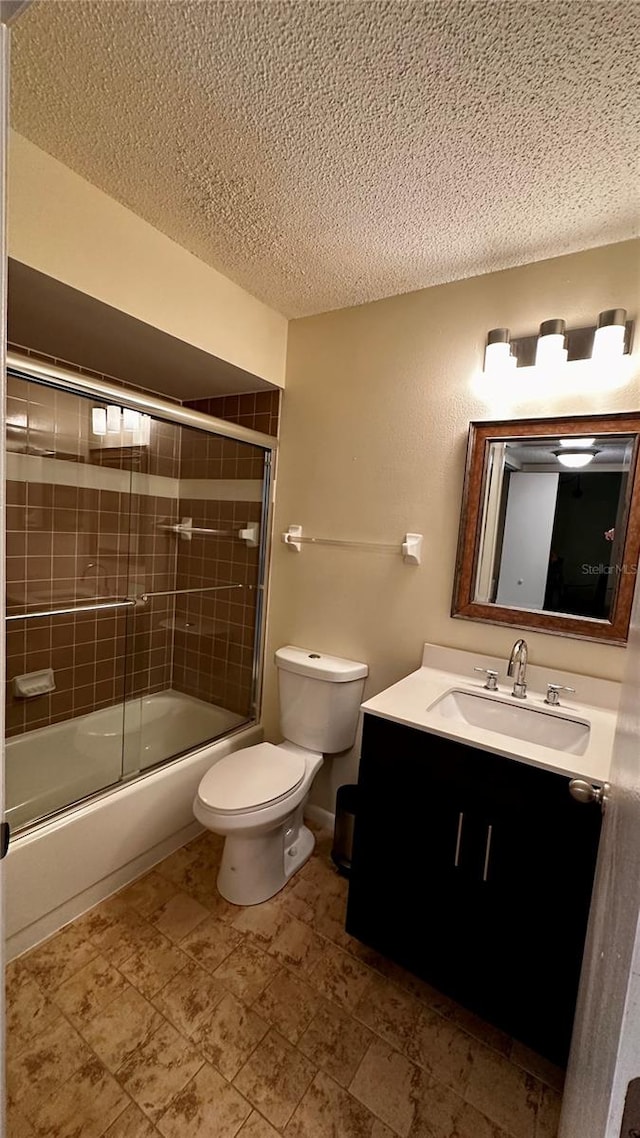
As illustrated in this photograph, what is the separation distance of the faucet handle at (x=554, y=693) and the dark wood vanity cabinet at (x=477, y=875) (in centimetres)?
41

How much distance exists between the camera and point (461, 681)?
1.70 meters

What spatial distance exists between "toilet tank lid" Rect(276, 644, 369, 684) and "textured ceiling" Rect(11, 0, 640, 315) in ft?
5.19

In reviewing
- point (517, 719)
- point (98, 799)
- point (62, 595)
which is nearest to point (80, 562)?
point (62, 595)

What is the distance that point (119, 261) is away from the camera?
1.47 meters

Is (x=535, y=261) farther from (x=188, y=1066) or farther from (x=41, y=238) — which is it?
(x=188, y=1066)

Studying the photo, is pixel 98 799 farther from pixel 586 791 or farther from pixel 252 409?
pixel 252 409

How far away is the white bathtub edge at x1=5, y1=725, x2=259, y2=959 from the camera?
4.71 ft

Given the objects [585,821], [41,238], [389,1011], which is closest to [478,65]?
[41,238]

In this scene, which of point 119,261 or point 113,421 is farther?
point 113,421

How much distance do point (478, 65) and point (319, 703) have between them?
1948 millimetres

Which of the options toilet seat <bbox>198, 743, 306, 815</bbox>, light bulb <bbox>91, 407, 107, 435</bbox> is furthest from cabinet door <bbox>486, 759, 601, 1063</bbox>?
light bulb <bbox>91, 407, 107, 435</bbox>

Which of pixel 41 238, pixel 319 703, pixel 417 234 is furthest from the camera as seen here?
pixel 319 703

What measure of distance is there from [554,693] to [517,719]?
0.15 metres

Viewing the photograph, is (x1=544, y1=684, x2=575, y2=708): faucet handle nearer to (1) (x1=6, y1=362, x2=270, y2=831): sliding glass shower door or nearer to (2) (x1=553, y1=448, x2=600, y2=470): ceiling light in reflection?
(2) (x1=553, y1=448, x2=600, y2=470): ceiling light in reflection
